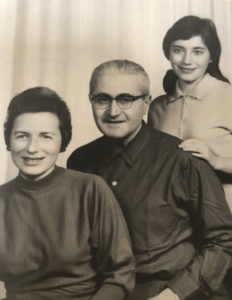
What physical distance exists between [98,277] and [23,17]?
127 centimetres

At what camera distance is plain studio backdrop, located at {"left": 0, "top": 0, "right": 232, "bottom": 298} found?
2.07 m

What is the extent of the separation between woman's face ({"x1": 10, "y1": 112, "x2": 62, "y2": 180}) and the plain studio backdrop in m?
0.08

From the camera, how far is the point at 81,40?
7.05ft

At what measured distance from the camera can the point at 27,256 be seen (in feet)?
6.13

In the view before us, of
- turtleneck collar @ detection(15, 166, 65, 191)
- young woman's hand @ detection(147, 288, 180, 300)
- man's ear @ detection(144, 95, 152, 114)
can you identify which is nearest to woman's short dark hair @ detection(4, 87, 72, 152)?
turtleneck collar @ detection(15, 166, 65, 191)

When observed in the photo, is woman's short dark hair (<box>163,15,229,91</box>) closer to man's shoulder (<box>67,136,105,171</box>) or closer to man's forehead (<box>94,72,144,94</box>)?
man's forehead (<box>94,72,144,94</box>)

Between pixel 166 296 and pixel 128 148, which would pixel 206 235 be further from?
pixel 128 148

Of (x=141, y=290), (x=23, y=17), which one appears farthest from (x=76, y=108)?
(x=141, y=290)

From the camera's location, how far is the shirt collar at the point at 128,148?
197cm

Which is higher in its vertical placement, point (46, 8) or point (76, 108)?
point (46, 8)

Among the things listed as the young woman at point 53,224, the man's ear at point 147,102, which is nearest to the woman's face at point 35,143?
the young woman at point 53,224

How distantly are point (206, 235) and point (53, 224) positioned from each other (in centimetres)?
64

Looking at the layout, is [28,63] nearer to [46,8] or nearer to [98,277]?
[46,8]

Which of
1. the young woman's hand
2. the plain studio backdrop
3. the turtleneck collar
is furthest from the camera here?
the plain studio backdrop
